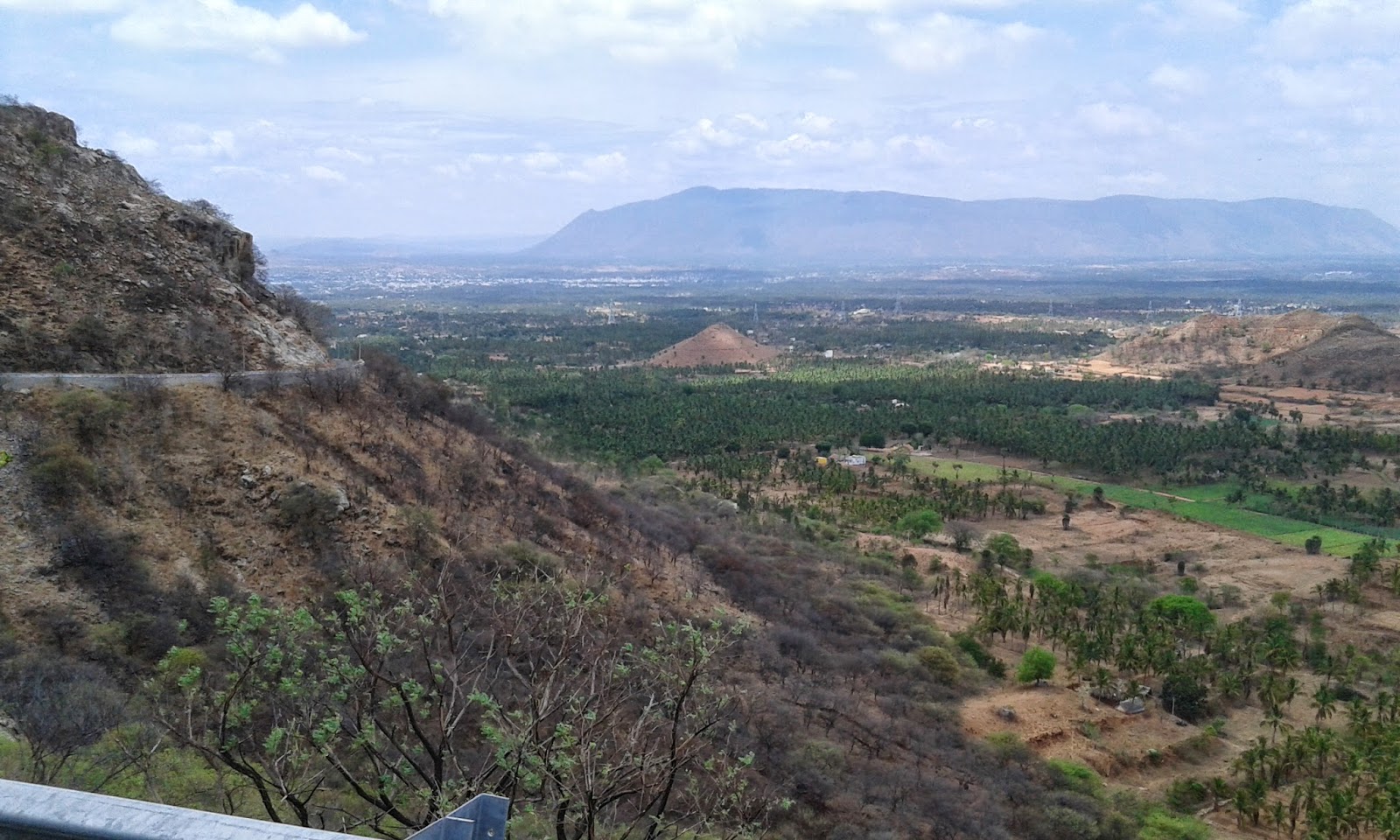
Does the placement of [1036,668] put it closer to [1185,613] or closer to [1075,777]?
[1075,777]

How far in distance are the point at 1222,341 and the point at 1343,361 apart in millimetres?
15763

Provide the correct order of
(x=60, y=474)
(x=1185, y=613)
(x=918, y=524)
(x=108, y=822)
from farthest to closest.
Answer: (x=918, y=524)
(x=1185, y=613)
(x=60, y=474)
(x=108, y=822)

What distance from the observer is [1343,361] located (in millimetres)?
79188

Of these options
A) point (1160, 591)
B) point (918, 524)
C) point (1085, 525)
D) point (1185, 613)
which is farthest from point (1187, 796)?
point (1085, 525)

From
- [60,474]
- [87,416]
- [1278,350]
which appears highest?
[87,416]

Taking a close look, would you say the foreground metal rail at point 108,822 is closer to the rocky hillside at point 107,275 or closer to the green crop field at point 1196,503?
the rocky hillside at point 107,275

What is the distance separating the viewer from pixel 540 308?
154250 millimetres

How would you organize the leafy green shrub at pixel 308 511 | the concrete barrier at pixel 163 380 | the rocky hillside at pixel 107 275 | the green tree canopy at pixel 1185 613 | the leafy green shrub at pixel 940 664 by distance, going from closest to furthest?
the concrete barrier at pixel 163 380 < the leafy green shrub at pixel 308 511 < the rocky hillside at pixel 107 275 < the leafy green shrub at pixel 940 664 < the green tree canopy at pixel 1185 613

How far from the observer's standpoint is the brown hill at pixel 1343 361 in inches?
3000

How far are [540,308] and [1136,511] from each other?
4844 inches

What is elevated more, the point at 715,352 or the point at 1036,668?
the point at 715,352

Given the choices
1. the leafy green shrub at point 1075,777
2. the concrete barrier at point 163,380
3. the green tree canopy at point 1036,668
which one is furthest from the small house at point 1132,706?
the concrete barrier at point 163,380

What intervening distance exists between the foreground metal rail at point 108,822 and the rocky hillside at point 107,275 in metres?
19.1

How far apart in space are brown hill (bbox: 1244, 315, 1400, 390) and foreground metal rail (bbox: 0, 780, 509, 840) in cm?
9128
